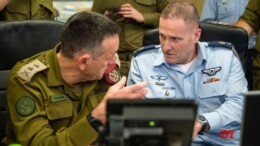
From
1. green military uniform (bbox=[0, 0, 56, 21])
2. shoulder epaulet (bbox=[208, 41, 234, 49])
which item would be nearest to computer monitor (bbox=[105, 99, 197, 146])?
shoulder epaulet (bbox=[208, 41, 234, 49])

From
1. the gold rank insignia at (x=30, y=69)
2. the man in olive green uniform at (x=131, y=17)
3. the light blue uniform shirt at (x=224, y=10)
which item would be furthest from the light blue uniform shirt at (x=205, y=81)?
the light blue uniform shirt at (x=224, y=10)

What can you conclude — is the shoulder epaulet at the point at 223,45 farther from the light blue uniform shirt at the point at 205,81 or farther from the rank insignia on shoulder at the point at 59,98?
the rank insignia on shoulder at the point at 59,98

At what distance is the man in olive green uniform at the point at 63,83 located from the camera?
1924mm

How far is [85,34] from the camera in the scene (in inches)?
76.2

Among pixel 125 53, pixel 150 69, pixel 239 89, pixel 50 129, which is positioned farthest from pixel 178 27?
pixel 125 53

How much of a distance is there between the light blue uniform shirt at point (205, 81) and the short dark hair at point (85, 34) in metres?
0.39

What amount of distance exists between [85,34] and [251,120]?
0.93m

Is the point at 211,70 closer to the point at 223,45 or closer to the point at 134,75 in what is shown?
the point at 223,45

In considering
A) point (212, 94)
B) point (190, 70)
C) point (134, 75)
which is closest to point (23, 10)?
point (134, 75)

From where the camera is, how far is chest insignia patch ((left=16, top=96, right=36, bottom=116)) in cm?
193

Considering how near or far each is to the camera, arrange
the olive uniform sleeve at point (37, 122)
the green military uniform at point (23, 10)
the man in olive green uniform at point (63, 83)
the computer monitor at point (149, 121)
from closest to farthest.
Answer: the computer monitor at point (149, 121) → the olive uniform sleeve at point (37, 122) → the man in olive green uniform at point (63, 83) → the green military uniform at point (23, 10)

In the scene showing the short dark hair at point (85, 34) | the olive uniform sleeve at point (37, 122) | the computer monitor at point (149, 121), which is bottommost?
the olive uniform sleeve at point (37, 122)

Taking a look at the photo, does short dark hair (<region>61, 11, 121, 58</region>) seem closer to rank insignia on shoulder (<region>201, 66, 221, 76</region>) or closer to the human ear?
the human ear

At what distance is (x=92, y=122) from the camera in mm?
1791
